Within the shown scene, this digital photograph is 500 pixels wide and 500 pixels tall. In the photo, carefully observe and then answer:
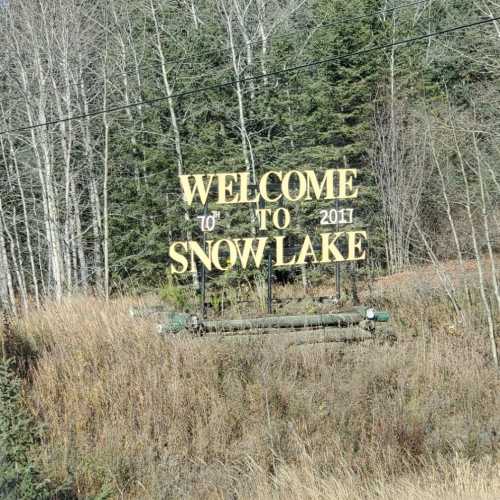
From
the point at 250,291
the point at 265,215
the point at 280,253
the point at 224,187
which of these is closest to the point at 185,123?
the point at 250,291

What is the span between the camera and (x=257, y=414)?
832 centimetres

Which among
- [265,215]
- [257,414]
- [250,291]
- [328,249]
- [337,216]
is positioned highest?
[265,215]

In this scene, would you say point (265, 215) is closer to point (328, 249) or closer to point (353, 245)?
point (328, 249)

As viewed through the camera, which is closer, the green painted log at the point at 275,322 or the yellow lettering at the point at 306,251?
the green painted log at the point at 275,322

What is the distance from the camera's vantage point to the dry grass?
21.4 feet

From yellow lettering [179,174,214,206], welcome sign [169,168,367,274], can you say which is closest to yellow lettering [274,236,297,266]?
welcome sign [169,168,367,274]

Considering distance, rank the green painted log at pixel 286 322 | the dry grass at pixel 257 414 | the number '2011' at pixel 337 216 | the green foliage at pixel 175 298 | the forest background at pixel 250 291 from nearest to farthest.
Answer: the dry grass at pixel 257 414
the forest background at pixel 250 291
the green painted log at pixel 286 322
the green foliage at pixel 175 298
the number '2011' at pixel 337 216

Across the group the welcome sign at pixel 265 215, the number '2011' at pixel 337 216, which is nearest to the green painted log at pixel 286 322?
the welcome sign at pixel 265 215

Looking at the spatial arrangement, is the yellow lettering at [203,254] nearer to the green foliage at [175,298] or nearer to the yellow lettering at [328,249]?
the green foliage at [175,298]

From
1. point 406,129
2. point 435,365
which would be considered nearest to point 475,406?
point 435,365

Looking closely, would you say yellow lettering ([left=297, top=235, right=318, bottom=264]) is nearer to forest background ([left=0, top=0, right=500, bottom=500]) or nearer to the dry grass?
forest background ([left=0, top=0, right=500, bottom=500])

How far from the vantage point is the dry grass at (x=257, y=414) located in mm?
6512

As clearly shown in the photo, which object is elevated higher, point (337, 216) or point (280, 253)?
point (337, 216)

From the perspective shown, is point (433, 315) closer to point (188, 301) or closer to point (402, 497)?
point (188, 301)
